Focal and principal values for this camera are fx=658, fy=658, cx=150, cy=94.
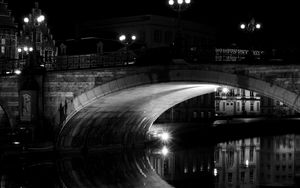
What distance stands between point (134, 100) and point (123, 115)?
9.51 ft

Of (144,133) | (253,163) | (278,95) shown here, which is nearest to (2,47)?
(144,133)

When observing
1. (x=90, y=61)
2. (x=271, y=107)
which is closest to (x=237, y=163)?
(x=90, y=61)

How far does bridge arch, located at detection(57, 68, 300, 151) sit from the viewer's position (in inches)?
1248

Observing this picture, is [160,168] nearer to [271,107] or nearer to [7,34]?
[7,34]

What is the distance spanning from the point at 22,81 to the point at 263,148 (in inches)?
910

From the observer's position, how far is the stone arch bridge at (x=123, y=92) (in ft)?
100

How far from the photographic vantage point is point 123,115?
43.8m

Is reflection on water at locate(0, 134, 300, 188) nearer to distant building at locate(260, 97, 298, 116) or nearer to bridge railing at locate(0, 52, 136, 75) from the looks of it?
bridge railing at locate(0, 52, 136, 75)

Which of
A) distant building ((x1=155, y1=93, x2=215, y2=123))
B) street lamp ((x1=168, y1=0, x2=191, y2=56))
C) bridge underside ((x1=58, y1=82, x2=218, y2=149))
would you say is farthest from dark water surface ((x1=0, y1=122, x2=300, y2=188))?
distant building ((x1=155, y1=93, x2=215, y2=123))

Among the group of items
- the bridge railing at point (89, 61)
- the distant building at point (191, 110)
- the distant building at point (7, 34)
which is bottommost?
the distant building at point (191, 110)

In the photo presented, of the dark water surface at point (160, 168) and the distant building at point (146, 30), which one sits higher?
the distant building at point (146, 30)

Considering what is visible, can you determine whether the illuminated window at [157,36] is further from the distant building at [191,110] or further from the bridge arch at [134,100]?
the bridge arch at [134,100]

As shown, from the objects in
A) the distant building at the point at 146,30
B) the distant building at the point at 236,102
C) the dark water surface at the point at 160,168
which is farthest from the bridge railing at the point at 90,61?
the distant building at the point at 236,102

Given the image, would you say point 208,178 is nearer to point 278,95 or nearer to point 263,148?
point 278,95
